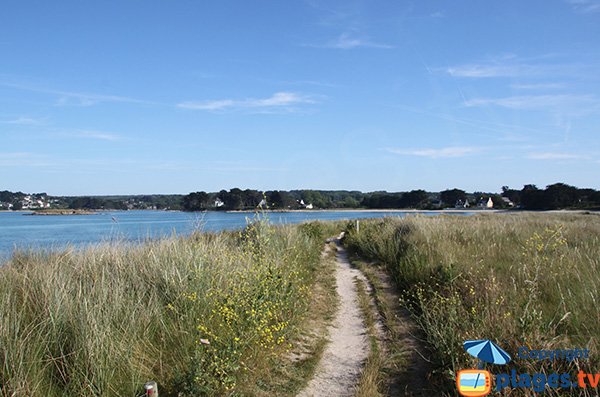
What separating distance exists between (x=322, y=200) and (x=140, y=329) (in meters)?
106

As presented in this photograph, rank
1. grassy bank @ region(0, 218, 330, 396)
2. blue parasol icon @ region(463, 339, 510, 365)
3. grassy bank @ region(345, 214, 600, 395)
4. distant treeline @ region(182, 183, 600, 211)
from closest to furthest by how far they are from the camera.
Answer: blue parasol icon @ region(463, 339, 510, 365), grassy bank @ region(0, 218, 330, 396), grassy bank @ region(345, 214, 600, 395), distant treeline @ region(182, 183, 600, 211)

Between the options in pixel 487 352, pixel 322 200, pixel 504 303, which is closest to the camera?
pixel 487 352

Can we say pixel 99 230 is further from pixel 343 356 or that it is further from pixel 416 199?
pixel 416 199

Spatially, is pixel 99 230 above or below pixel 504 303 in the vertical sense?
below

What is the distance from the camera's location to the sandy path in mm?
5035

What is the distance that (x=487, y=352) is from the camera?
9.93 feet

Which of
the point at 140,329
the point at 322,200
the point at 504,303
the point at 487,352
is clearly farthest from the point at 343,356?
the point at 322,200

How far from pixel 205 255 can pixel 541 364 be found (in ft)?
17.8

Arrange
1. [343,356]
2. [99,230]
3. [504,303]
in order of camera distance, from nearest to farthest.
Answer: [504,303] < [343,356] < [99,230]

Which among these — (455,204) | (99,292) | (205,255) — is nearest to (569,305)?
(205,255)

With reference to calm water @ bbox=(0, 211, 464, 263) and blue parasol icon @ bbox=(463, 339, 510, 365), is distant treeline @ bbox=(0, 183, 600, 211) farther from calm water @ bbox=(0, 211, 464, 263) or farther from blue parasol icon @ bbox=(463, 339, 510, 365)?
blue parasol icon @ bbox=(463, 339, 510, 365)

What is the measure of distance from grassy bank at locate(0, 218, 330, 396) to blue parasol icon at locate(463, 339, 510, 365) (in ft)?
8.11

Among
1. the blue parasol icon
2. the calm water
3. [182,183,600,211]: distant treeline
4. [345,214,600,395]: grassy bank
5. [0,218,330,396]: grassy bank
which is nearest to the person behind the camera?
the blue parasol icon


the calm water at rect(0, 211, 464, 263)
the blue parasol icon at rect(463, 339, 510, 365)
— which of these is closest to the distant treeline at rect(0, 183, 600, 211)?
the calm water at rect(0, 211, 464, 263)
